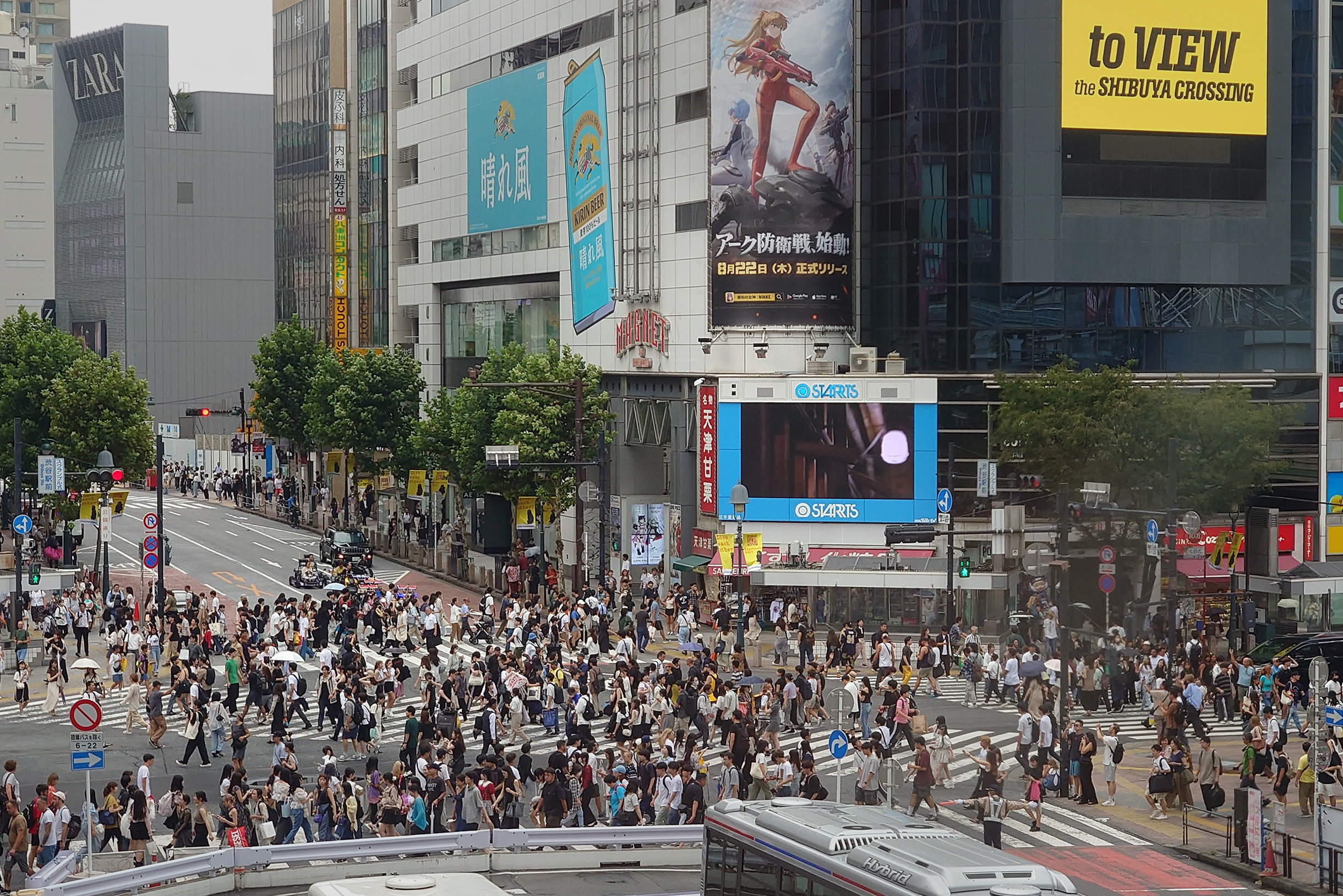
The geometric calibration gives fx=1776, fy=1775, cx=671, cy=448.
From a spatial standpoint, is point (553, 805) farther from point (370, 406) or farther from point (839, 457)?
point (370, 406)

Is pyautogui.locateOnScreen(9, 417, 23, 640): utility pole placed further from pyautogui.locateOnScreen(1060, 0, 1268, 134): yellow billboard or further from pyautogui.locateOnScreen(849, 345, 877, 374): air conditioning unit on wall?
pyautogui.locateOnScreen(1060, 0, 1268, 134): yellow billboard

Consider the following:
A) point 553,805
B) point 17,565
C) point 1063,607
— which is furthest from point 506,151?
point 553,805

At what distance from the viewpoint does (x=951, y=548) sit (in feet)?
173

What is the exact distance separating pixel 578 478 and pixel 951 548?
16.5 meters

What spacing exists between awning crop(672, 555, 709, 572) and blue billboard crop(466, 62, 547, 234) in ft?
75.7

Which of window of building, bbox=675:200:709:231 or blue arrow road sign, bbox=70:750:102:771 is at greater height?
window of building, bbox=675:200:709:231

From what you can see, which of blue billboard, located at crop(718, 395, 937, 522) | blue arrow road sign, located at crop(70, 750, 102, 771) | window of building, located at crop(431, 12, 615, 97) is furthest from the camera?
window of building, located at crop(431, 12, 615, 97)

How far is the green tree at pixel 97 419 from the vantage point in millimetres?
68750

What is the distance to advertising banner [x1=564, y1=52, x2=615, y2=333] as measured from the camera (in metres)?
72.4

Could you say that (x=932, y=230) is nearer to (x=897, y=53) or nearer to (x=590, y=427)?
(x=897, y=53)

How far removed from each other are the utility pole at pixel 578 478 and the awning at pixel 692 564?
353 centimetres

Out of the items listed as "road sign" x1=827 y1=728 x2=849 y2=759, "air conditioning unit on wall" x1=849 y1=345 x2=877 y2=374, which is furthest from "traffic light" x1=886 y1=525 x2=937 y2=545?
"road sign" x1=827 y1=728 x2=849 y2=759

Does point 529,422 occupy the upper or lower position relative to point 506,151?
lower

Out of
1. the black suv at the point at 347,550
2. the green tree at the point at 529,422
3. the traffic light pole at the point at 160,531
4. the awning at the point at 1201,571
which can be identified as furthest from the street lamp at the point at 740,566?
the black suv at the point at 347,550
